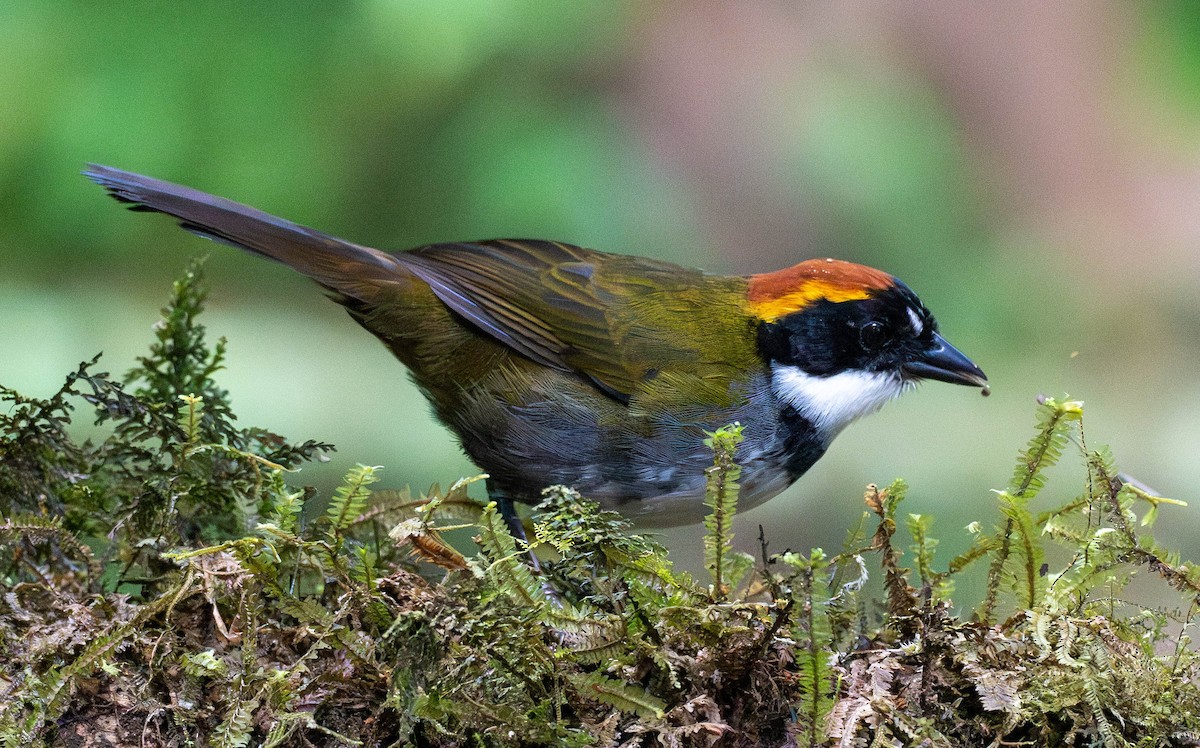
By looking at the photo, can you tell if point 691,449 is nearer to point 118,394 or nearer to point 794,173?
point 118,394

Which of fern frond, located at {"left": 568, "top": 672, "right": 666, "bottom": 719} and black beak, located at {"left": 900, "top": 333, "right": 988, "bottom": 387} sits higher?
black beak, located at {"left": 900, "top": 333, "right": 988, "bottom": 387}

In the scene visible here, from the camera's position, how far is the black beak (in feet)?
10.5

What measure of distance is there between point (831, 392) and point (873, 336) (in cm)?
20

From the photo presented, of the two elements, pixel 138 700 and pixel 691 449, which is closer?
pixel 138 700

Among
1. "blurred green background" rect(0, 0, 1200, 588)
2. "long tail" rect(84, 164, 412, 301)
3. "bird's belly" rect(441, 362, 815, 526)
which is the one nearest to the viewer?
"long tail" rect(84, 164, 412, 301)

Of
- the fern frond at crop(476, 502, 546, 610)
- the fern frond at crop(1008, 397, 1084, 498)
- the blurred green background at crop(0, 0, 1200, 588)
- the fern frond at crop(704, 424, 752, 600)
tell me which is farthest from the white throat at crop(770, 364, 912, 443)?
the blurred green background at crop(0, 0, 1200, 588)

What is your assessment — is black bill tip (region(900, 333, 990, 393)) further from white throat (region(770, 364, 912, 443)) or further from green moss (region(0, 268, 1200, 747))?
green moss (region(0, 268, 1200, 747))

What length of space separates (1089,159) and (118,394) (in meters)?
5.74

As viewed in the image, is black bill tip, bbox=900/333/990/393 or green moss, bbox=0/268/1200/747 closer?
green moss, bbox=0/268/1200/747

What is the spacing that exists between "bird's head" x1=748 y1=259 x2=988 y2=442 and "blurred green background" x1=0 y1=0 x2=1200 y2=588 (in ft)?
6.59

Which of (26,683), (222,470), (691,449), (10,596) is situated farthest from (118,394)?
(691,449)

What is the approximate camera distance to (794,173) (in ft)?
20.5

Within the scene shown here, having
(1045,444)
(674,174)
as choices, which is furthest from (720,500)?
(674,174)

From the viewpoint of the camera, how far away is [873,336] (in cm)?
318
